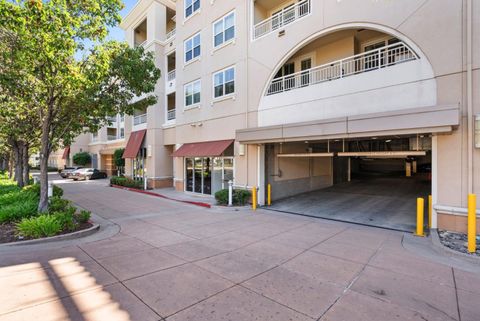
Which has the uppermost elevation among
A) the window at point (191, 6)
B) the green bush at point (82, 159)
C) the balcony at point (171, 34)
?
the window at point (191, 6)

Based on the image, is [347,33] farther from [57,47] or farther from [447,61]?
[57,47]

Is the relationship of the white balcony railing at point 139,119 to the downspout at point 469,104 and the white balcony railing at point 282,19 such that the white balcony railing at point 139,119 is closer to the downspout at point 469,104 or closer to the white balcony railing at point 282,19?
the white balcony railing at point 282,19

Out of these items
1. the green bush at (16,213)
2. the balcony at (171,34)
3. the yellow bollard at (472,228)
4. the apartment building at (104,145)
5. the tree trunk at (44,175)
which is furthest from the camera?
the apartment building at (104,145)

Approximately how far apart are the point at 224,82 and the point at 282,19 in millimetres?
4529

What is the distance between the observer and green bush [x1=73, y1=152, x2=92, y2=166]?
39.4 meters

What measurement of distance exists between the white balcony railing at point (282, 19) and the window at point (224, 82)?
2412 millimetres

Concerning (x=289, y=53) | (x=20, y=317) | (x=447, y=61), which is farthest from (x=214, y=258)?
(x=289, y=53)

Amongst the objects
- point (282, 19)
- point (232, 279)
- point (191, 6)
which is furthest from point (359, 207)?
point (191, 6)

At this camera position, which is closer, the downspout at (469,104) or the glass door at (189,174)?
the downspout at (469,104)

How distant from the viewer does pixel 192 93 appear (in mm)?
17359

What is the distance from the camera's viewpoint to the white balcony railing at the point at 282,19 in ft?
37.6

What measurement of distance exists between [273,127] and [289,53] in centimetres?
355

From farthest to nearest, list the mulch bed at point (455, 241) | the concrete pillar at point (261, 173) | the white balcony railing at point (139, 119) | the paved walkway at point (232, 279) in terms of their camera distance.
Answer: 1. the white balcony railing at point (139, 119)
2. the concrete pillar at point (261, 173)
3. the mulch bed at point (455, 241)
4. the paved walkway at point (232, 279)

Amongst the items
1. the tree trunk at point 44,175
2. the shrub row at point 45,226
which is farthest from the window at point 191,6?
the shrub row at point 45,226
